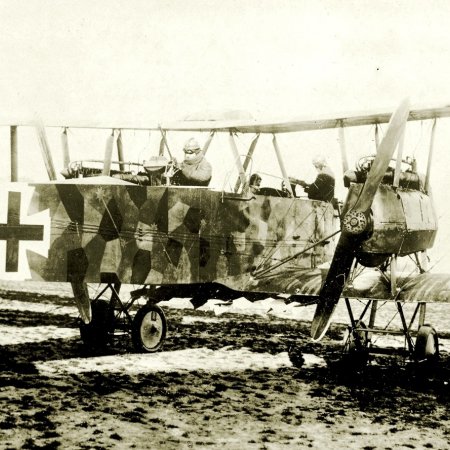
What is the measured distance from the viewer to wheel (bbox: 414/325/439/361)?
8859mm

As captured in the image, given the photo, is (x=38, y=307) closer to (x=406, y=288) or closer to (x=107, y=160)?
(x=107, y=160)

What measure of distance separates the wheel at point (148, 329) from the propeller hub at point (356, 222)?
3.63 m

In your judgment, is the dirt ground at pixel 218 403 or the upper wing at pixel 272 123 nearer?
the dirt ground at pixel 218 403

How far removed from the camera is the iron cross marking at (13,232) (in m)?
7.56

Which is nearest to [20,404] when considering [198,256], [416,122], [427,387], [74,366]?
[74,366]

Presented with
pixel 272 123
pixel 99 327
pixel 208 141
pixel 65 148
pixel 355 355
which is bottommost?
pixel 355 355

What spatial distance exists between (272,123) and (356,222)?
9.98ft

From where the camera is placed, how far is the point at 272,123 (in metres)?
9.95

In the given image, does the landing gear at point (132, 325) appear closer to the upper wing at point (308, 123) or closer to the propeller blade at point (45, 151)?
the propeller blade at point (45, 151)

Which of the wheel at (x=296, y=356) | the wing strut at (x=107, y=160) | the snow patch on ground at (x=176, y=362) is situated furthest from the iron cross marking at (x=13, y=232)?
the wheel at (x=296, y=356)

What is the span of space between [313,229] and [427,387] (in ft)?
12.1

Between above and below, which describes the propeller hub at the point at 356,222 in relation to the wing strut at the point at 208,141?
below

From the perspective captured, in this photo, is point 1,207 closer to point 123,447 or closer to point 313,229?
point 123,447

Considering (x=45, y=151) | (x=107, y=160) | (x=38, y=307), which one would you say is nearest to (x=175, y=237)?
(x=107, y=160)
